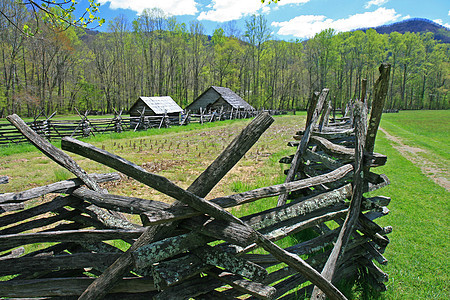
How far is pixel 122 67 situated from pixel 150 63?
5727 mm

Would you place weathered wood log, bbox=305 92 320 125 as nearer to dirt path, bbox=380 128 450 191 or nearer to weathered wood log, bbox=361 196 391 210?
weathered wood log, bbox=361 196 391 210

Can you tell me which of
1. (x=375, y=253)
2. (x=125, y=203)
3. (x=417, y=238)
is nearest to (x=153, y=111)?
(x=417, y=238)

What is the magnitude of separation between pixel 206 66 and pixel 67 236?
52498 mm

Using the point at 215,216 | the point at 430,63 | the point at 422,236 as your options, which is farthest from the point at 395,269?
the point at 430,63

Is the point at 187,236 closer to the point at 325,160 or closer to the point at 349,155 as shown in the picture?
the point at 349,155

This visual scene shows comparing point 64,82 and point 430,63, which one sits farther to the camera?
point 430,63

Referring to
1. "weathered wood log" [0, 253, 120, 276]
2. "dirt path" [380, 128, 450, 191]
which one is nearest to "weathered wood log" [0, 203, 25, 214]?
"weathered wood log" [0, 253, 120, 276]

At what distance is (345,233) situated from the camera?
284 centimetres

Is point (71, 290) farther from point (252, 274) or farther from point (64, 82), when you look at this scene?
point (64, 82)

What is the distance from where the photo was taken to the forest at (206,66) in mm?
39719

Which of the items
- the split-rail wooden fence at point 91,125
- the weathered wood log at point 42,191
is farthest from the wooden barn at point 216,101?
the weathered wood log at point 42,191

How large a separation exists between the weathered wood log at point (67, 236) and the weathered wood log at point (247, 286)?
0.79 metres

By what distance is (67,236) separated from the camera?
7.28ft

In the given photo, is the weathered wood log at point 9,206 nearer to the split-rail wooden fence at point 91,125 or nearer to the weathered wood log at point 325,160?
the weathered wood log at point 325,160
